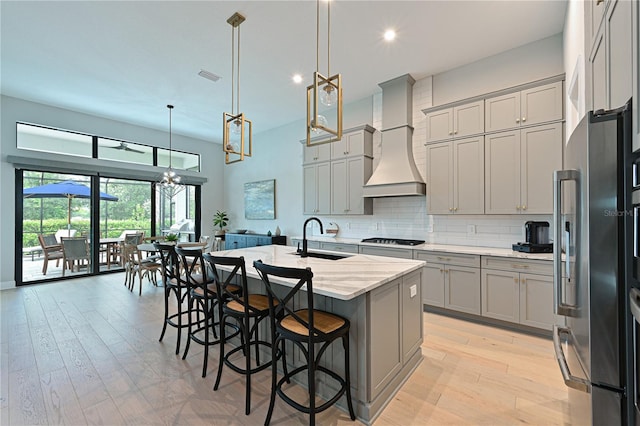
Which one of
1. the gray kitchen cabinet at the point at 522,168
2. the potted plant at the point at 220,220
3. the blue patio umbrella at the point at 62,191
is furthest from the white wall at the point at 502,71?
the blue patio umbrella at the point at 62,191

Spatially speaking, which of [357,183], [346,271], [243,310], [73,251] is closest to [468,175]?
[357,183]

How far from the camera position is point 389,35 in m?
3.24

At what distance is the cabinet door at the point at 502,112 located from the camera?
131 inches

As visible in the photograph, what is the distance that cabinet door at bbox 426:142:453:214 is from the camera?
3.79 m

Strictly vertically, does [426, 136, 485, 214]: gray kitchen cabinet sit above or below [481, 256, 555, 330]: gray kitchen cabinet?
above

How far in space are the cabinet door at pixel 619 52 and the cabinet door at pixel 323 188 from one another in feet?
13.3

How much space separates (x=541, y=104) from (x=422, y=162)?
152cm

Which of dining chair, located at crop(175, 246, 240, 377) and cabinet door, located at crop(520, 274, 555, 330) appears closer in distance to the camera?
dining chair, located at crop(175, 246, 240, 377)

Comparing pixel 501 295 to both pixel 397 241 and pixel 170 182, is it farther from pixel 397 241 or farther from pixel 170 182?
pixel 170 182

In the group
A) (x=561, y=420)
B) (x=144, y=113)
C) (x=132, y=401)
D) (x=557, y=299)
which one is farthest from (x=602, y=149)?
(x=144, y=113)

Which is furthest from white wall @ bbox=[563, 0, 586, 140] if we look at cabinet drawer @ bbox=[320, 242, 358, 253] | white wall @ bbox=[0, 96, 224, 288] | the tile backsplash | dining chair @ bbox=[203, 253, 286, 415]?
white wall @ bbox=[0, 96, 224, 288]

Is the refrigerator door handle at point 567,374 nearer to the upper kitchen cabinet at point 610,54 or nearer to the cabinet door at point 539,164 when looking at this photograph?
the upper kitchen cabinet at point 610,54

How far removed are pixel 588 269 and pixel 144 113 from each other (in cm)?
676

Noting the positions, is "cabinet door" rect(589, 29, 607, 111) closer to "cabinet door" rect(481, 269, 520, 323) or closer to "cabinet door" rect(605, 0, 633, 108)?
"cabinet door" rect(605, 0, 633, 108)
